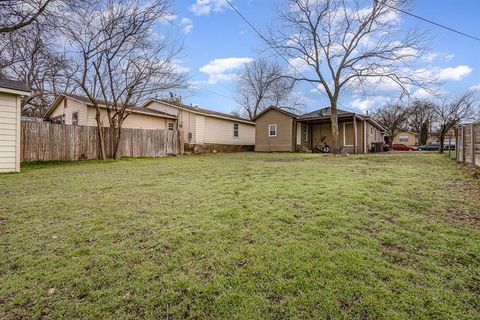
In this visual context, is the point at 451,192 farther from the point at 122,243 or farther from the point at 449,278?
the point at 122,243

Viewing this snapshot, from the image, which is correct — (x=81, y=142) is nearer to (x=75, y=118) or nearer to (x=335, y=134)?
(x=75, y=118)

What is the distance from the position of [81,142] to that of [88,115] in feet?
12.3

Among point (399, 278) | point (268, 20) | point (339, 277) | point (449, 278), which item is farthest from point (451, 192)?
point (268, 20)

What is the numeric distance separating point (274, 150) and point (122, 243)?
62.8 feet

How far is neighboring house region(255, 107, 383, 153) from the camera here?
2097 centimetres

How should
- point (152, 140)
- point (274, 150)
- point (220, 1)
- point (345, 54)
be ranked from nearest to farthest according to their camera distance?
point (220, 1) < point (152, 140) < point (345, 54) < point (274, 150)

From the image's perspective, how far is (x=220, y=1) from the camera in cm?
988

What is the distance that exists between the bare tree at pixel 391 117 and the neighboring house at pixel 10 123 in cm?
4159

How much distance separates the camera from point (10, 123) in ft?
26.7

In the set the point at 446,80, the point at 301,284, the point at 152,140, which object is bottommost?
the point at 301,284

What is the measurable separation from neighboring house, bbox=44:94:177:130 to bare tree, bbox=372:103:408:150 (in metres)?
33.7

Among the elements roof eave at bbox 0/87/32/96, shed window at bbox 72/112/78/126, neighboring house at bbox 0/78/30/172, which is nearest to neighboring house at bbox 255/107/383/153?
shed window at bbox 72/112/78/126

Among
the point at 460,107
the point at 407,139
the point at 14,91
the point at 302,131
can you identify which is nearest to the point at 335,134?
the point at 302,131

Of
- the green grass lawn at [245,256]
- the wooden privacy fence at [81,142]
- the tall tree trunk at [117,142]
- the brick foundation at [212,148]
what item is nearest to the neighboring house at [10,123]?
the wooden privacy fence at [81,142]
